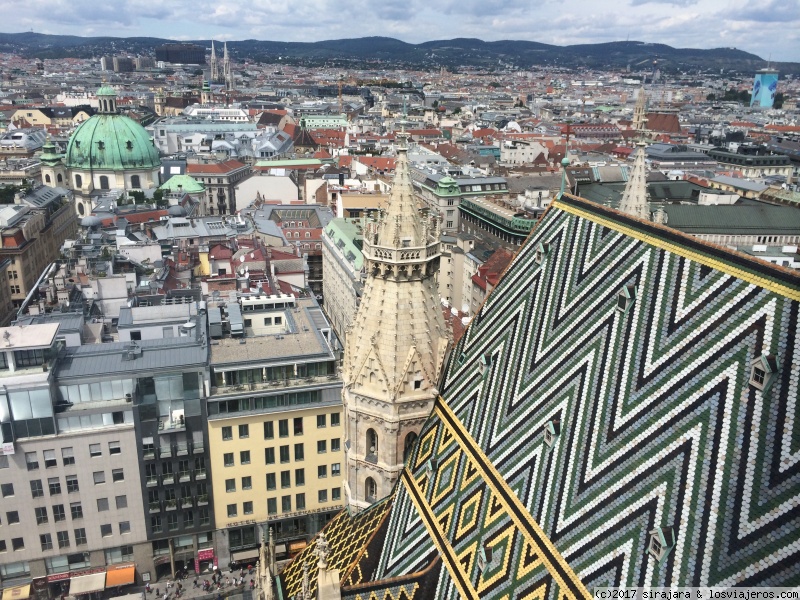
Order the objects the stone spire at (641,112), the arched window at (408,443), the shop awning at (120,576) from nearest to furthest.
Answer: the arched window at (408,443)
the shop awning at (120,576)
the stone spire at (641,112)

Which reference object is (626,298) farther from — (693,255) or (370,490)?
(370,490)

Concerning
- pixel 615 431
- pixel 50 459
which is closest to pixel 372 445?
pixel 615 431

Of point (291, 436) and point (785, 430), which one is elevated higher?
point (785, 430)

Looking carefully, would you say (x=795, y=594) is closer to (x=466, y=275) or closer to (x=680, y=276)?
(x=680, y=276)

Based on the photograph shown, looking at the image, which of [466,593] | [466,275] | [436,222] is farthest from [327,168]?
[466,593]

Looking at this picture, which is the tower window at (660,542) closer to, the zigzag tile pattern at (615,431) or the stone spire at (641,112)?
the zigzag tile pattern at (615,431)

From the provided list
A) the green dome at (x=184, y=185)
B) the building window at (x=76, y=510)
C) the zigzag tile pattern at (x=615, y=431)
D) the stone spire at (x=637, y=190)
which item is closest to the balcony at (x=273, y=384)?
the building window at (x=76, y=510)
